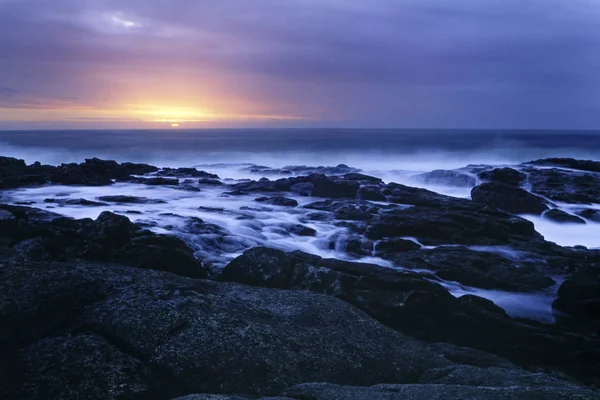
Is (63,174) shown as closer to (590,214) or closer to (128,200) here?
(128,200)

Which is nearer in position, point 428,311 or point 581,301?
point 428,311

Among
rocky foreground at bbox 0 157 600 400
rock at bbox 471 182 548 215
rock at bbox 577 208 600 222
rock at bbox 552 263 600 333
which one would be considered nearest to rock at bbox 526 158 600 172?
rock at bbox 577 208 600 222

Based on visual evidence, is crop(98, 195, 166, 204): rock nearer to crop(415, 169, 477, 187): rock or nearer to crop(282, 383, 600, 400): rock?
crop(282, 383, 600, 400): rock

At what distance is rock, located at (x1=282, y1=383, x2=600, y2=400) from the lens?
4984mm

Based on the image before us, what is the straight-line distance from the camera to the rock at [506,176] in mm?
28791

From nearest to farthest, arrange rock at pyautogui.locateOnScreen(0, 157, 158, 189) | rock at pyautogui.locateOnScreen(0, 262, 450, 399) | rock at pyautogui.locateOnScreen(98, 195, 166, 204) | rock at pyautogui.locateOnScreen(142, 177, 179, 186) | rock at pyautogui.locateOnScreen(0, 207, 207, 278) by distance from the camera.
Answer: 1. rock at pyautogui.locateOnScreen(0, 262, 450, 399)
2. rock at pyautogui.locateOnScreen(0, 207, 207, 278)
3. rock at pyautogui.locateOnScreen(98, 195, 166, 204)
4. rock at pyautogui.locateOnScreen(0, 157, 158, 189)
5. rock at pyautogui.locateOnScreen(142, 177, 179, 186)

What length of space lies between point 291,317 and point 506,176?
1028 inches

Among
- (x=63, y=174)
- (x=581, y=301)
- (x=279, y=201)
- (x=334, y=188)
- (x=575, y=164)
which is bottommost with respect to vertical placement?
(x=581, y=301)

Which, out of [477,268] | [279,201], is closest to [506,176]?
[279,201]

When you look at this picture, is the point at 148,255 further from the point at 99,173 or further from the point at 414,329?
the point at 99,173

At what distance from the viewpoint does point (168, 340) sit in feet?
20.0

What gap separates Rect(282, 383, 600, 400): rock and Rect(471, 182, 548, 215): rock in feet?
64.0

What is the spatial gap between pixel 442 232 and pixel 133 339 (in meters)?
12.9

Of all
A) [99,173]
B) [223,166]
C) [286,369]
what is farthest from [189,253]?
[223,166]
